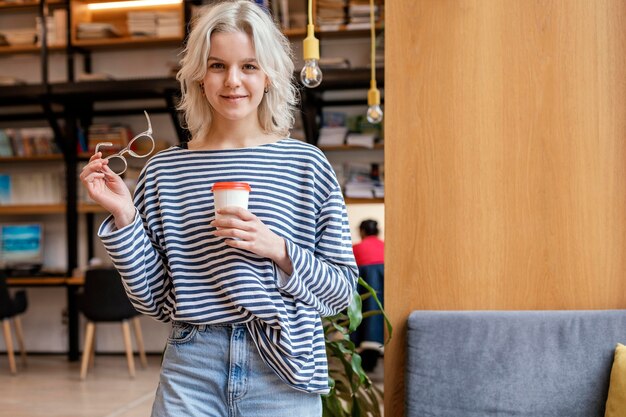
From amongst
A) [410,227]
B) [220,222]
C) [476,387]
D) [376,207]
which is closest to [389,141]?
[410,227]

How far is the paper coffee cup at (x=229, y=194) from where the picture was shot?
1.16m

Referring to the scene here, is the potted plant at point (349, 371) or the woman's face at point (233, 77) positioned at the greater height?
the woman's face at point (233, 77)

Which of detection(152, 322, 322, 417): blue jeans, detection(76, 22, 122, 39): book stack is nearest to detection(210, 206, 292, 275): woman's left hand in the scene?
detection(152, 322, 322, 417): blue jeans

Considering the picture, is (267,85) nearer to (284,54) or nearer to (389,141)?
(284,54)

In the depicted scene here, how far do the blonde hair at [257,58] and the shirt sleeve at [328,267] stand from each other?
0.19m

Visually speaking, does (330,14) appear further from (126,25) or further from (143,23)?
(126,25)

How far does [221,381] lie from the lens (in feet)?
3.98

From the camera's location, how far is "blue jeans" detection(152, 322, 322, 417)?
1.21 meters

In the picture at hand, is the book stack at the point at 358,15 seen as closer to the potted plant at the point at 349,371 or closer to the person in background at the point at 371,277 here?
the person in background at the point at 371,277

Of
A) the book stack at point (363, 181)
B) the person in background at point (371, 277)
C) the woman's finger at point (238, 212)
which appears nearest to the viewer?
the woman's finger at point (238, 212)

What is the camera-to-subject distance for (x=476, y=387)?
1988 mm

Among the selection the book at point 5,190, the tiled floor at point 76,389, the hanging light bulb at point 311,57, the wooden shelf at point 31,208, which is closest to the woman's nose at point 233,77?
the hanging light bulb at point 311,57

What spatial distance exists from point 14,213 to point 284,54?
A: 6.37 meters

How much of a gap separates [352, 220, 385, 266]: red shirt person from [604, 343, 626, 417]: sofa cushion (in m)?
3.22
